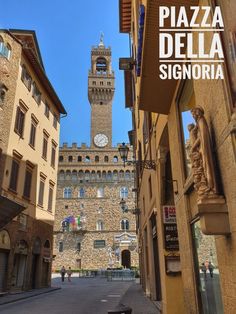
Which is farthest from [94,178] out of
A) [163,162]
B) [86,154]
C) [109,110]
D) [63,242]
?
[163,162]

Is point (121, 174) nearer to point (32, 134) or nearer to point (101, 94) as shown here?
point (101, 94)

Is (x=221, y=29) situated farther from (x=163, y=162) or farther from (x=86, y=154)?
(x=86, y=154)

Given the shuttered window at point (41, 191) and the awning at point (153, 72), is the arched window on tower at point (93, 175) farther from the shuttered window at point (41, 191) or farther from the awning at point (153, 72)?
the awning at point (153, 72)

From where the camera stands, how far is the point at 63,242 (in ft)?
164

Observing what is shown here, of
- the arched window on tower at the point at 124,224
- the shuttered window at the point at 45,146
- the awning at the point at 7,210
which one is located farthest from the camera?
the arched window on tower at the point at 124,224

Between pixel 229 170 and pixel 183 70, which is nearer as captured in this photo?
pixel 229 170

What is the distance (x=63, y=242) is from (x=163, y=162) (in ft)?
146

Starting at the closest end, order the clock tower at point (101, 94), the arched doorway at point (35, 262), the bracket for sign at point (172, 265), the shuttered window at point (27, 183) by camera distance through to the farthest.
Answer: the bracket for sign at point (172, 265), the shuttered window at point (27, 183), the arched doorway at point (35, 262), the clock tower at point (101, 94)

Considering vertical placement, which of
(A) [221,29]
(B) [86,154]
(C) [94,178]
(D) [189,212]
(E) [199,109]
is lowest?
(D) [189,212]

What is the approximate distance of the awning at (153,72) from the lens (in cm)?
480

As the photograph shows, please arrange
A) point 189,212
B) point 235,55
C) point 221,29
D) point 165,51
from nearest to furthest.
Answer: point 235,55 < point 221,29 < point 165,51 < point 189,212

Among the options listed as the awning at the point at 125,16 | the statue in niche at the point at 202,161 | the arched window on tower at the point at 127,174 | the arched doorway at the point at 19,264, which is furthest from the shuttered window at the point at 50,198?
the arched window on tower at the point at 127,174

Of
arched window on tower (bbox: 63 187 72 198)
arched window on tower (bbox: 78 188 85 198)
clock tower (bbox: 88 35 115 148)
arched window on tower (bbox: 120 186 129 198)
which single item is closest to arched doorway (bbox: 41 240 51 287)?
arched window on tower (bbox: 78 188 85 198)

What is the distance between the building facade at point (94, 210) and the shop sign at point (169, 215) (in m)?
42.8
